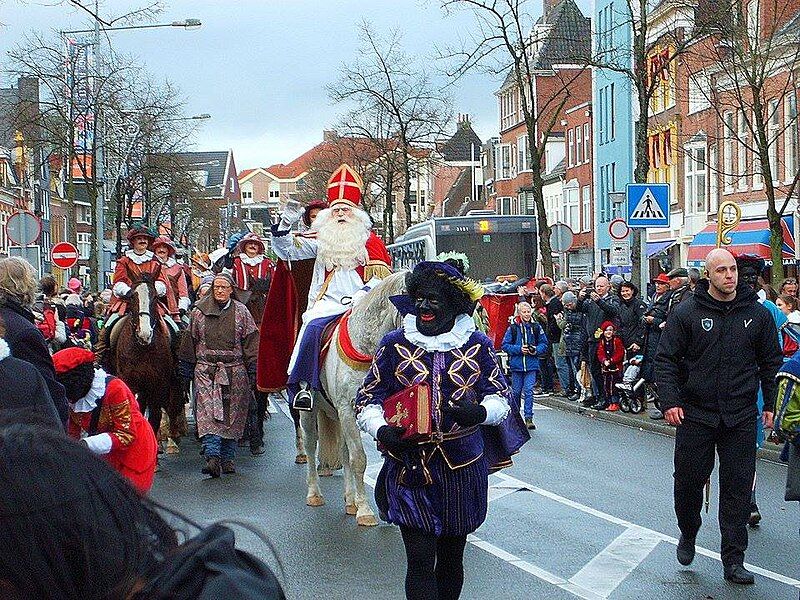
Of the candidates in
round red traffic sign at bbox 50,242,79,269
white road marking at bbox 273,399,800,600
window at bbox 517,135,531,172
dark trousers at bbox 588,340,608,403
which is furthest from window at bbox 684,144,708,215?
window at bbox 517,135,531,172

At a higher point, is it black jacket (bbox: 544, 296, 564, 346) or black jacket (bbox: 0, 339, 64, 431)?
black jacket (bbox: 0, 339, 64, 431)

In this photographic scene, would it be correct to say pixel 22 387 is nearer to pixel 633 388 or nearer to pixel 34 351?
pixel 34 351

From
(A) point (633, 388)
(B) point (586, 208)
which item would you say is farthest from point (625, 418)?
(B) point (586, 208)

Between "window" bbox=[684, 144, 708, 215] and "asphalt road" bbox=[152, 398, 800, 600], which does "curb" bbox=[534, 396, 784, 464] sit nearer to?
"asphalt road" bbox=[152, 398, 800, 600]

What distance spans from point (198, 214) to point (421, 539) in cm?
5776

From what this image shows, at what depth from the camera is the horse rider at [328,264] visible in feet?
34.0

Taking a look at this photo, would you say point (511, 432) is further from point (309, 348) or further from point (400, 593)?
point (309, 348)

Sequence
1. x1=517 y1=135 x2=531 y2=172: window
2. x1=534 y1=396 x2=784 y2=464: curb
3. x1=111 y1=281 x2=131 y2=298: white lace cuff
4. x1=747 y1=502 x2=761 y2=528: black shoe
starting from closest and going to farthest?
1. x1=747 y1=502 x2=761 y2=528: black shoe
2. x1=111 y1=281 x2=131 y2=298: white lace cuff
3. x1=534 y1=396 x2=784 y2=464: curb
4. x1=517 y1=135 x2=531 y2=172: window

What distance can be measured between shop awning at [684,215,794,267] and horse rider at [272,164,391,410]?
20.8 metres

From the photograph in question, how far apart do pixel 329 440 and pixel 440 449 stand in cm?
531

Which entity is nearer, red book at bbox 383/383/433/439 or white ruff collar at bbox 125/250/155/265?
red book at bbox 383/383/433/439

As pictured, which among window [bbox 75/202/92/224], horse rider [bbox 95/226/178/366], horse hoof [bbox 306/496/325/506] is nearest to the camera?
horse hoof [bbox 306/496/325/506]

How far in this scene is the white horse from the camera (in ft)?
30.0

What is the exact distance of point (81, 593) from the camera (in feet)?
5.57
